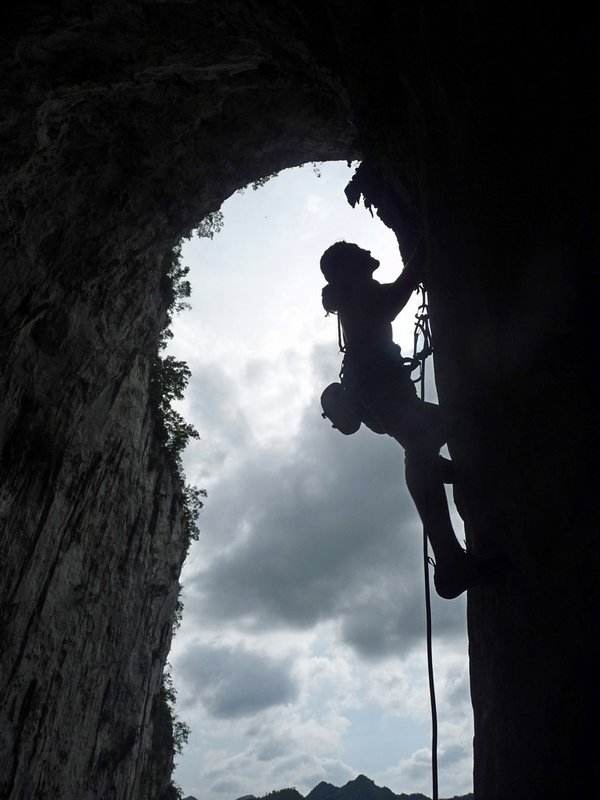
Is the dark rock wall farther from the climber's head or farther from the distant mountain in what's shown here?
the distant mountain

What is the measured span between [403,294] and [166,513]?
12.9 metres

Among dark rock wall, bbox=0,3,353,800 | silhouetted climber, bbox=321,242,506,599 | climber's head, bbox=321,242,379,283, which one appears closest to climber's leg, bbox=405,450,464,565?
silhouetted climber, bbox=321,242,506,599

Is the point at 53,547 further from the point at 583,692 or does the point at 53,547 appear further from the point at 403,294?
the point at 583,692

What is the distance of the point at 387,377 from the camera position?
16.5ft

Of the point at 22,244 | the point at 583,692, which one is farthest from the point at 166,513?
the point at 583,692

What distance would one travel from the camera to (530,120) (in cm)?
284

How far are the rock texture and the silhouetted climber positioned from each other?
0.41 m

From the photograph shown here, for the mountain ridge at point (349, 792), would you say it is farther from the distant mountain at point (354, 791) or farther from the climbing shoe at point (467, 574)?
the climbing shoe at point (467, 574)

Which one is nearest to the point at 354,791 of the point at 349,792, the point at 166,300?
the point at 349,792

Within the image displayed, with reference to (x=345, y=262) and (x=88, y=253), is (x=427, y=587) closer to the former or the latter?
(x=345, y=262)

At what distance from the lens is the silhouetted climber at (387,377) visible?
14.4 feet

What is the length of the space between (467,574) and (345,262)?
10.9ft

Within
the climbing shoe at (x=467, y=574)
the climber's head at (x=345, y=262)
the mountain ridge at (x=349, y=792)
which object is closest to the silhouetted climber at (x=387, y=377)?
the climber's head at (x=345, y=262)

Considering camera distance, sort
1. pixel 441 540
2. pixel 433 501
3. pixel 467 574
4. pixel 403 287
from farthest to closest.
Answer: pixel 403 287
pixel 433 501
pixel 441 540
pixel 467 574
